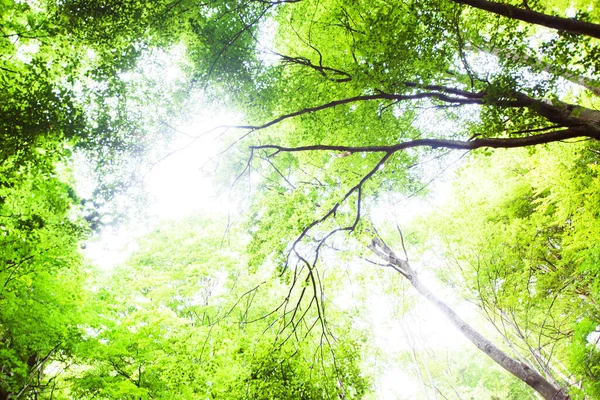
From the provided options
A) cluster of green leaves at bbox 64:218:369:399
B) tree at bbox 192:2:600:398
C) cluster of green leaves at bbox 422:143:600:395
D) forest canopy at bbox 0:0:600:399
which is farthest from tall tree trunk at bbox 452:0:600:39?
cluster of green leaves at bbox 64:218:369:399

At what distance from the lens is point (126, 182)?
4.80 m

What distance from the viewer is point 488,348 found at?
5.37m

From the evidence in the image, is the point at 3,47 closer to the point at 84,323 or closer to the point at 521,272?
the point at 84,323

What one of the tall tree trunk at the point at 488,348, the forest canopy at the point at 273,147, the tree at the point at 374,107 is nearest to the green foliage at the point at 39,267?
the forest canopy at the point at 273,147

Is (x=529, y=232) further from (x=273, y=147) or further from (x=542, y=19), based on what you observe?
(x=273, y=147)

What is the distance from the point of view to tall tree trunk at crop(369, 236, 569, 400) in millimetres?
4746

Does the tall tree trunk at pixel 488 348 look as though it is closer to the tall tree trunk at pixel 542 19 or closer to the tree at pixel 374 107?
the tree at pixel 374 107

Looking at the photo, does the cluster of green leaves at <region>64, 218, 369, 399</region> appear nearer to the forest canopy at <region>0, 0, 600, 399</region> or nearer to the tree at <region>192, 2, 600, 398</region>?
the forest canopy at <region>0, 0, 600, 399</region>

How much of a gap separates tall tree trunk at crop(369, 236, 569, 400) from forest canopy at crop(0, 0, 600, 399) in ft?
0.11

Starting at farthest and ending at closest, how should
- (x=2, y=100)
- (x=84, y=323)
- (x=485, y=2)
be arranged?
(x=84, y=323) → (x=2, y=100) → (x=485, y=2)

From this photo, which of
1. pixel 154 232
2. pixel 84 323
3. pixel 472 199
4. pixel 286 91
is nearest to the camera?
pixel 286 91

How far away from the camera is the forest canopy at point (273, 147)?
3807 mm

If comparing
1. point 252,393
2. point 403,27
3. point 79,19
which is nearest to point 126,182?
point 79,19

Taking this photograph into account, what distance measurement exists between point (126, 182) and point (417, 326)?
16075mm
